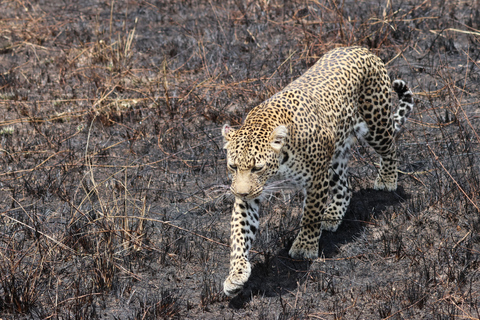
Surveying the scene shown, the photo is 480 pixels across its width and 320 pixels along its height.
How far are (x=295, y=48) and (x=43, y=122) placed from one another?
3.98m

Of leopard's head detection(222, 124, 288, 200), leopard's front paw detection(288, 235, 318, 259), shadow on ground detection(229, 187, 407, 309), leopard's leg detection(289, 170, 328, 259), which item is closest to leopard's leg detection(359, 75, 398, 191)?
shadow on ground detection(229, 187, 407, 309)

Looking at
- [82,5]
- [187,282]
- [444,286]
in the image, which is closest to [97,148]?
[187,282]

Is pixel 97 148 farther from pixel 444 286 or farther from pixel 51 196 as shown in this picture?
pixel 444 286

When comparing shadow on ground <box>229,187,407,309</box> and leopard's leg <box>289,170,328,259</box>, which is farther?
leopard's leg <box>289,170,328,259</box>

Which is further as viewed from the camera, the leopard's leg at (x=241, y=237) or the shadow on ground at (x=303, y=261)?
the shadow on ground at (x=303, y=261)

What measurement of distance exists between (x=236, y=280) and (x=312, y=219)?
1.03 metres

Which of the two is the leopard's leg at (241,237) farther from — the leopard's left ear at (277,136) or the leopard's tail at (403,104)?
the leopard's tail at (403,104)

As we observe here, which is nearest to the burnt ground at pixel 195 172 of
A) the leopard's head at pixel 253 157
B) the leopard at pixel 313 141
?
the leopard at pixel 313 141

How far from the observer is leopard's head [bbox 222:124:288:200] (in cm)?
459

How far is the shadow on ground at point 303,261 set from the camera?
5.16m

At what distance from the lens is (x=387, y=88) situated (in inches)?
248

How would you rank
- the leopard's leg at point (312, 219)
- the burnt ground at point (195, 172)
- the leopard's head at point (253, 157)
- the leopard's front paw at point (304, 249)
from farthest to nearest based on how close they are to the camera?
the leopard's front paw at point (304, 249), the leopard's leg at point (312, 219), the burnt ground at point (195, 172), the leopard's head at point (253, 157)

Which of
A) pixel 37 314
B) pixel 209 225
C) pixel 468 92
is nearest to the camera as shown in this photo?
pixel 37 314

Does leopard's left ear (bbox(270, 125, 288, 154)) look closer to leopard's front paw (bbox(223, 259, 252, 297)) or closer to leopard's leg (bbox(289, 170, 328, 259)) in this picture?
leopard's leg (bbox(289, 170, 328, 259))
